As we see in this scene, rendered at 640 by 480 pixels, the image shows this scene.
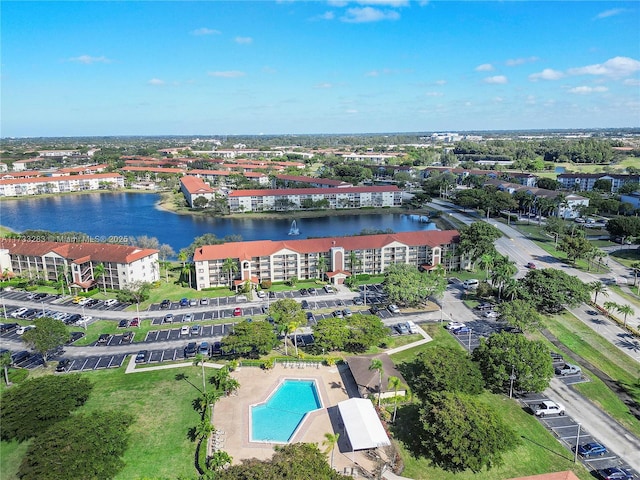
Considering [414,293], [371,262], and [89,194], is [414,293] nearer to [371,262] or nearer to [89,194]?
[371,262]

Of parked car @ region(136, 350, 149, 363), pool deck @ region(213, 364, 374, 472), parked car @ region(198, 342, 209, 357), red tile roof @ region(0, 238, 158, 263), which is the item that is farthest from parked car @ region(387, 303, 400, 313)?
red tile roof @ region(0, 238, 158, 263)

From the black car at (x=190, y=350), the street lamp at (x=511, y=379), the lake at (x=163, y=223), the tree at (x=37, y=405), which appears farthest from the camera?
the lake at (x=163, y=223)

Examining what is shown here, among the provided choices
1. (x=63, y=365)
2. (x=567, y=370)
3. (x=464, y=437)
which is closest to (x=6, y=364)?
(x=63, y=365)

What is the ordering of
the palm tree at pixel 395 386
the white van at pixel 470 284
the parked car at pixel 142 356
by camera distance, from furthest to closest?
the white van at pixel 470 284 < the parked car at pixel 142 356 < the palm tree at pixel 395 386

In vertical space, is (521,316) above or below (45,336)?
below

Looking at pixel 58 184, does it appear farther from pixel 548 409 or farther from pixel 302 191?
pixel 548 409

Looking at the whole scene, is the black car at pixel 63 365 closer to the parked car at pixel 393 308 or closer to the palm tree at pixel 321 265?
the palm tree at pixel 321 265

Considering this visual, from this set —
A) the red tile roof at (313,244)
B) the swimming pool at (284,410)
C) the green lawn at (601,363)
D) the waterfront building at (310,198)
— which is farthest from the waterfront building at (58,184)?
the green lawn at (601,363)
